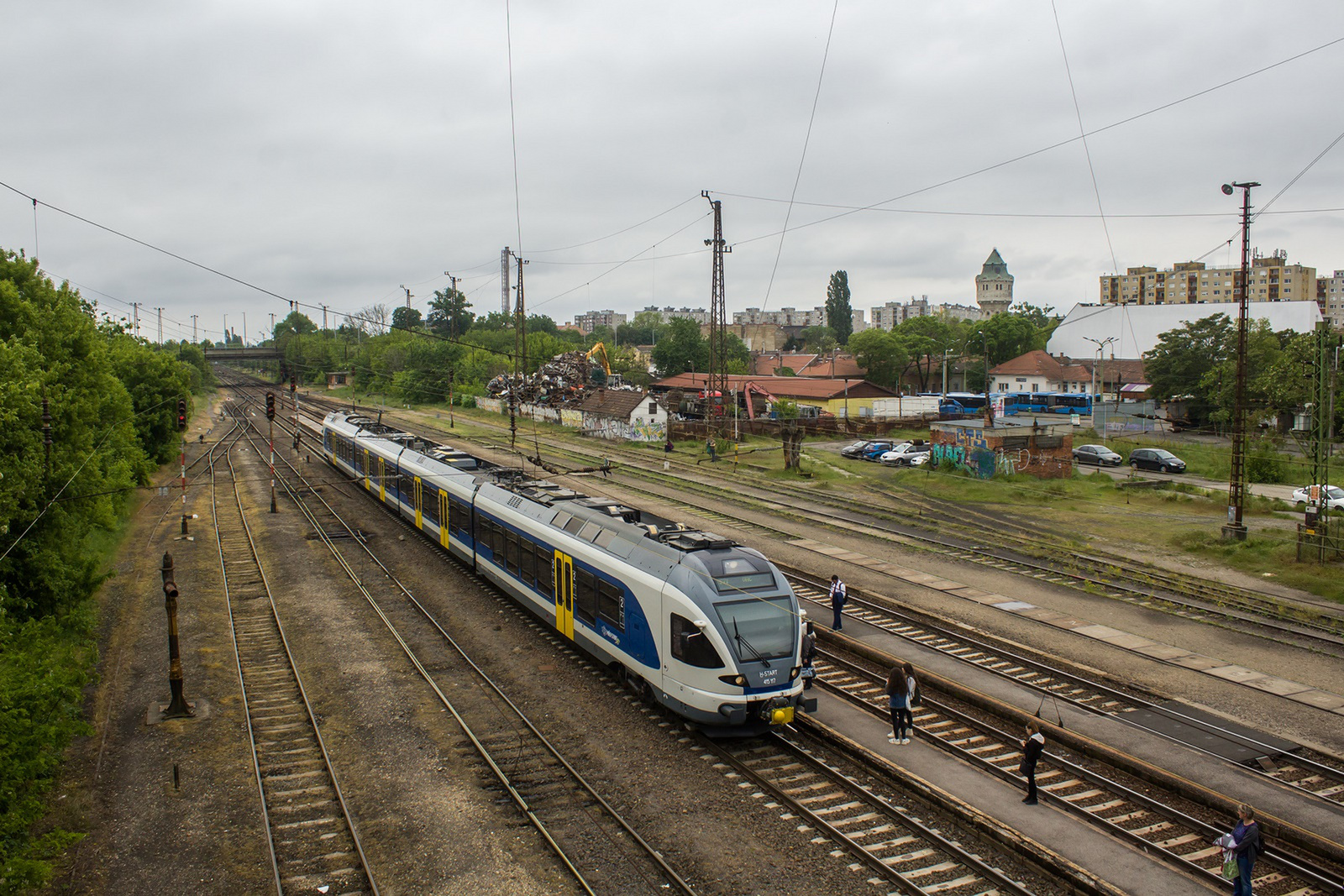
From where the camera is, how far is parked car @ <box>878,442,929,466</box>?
5166 centimetres

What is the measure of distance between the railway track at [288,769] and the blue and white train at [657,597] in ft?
17.2

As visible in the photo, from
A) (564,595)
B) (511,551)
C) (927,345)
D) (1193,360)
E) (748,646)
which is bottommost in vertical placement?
(564,595)

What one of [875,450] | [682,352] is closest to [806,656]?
[875,450]

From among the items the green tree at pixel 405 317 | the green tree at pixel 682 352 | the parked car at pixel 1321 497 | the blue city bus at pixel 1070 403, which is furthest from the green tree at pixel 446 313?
the parked car at pixel 1321 497

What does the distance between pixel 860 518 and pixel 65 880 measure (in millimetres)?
28658

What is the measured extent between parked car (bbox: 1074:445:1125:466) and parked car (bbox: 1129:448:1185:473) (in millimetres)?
963

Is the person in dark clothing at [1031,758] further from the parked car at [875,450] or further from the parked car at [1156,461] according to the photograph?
the parked car at [1156,461]

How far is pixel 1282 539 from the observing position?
97.4 feet

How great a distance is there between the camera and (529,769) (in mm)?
13516

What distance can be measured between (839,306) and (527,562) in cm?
14426

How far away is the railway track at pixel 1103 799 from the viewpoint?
10.8m

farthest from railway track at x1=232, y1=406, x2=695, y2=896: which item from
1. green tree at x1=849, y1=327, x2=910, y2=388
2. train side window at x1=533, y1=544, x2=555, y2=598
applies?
green tree at x1=849, y1=327, x2=910, y2=388

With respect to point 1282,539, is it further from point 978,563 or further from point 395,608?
point 395,608

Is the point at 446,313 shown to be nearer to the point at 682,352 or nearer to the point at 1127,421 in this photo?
the point at 682,352
